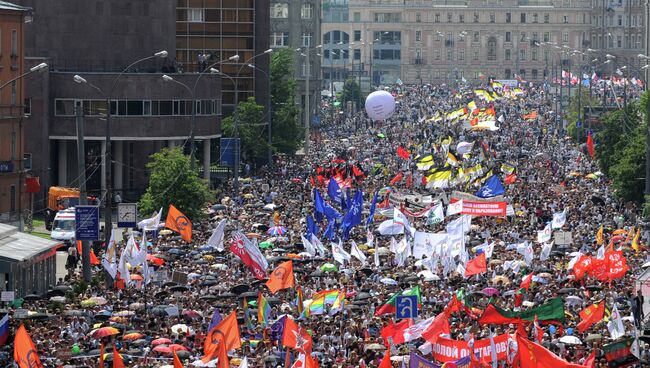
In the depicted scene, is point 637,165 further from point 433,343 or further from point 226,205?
point 433,343

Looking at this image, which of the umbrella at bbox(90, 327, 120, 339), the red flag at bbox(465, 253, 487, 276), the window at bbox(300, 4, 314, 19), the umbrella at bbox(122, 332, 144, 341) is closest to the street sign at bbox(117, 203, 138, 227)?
the red flag at bbox(465, 253, 487, 276)

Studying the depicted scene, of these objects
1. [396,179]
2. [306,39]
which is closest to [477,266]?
[396,179]

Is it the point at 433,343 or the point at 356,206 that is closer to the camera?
the point at 433,343

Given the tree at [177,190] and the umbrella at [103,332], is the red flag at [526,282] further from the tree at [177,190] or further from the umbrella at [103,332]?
the tree at [177,190]

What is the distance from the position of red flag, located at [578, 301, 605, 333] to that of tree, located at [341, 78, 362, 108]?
124m

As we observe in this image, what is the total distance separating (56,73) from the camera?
8131cm

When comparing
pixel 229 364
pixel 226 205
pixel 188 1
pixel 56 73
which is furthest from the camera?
pixel 188 1

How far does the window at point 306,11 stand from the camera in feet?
458

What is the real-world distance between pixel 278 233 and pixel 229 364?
2502 cm

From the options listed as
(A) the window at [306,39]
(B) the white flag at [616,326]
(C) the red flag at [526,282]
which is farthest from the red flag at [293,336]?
(A) the window at [306,39]

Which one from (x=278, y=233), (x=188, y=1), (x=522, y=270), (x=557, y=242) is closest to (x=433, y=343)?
(x=522, y=270)

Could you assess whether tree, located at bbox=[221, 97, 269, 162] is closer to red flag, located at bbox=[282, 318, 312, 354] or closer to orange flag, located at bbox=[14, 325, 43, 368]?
red flag, located at bbox=[282, 318, 312, 354]

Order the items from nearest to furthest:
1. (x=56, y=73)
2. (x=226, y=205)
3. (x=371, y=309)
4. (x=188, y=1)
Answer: (x=371, y=309) → (x=226, y=205) → (x=56, y=73) → (x=188, y=1)

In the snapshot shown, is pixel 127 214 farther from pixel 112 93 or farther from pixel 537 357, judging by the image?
pixel 112 93
